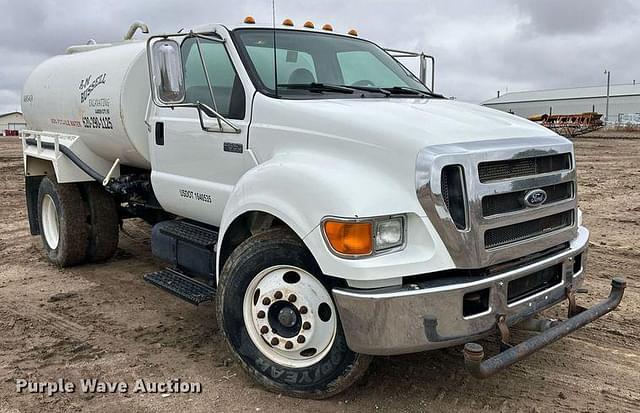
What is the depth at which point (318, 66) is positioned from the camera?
15.5ft

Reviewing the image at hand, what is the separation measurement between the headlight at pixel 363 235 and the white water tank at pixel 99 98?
9.58 feet

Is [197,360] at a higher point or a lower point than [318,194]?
lower

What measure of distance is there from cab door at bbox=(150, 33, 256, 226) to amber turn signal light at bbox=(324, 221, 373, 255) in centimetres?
121

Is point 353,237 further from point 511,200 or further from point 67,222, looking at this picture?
point 67,222

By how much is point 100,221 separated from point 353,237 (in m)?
4.57

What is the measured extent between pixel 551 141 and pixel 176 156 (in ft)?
9.47

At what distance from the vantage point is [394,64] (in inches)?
210

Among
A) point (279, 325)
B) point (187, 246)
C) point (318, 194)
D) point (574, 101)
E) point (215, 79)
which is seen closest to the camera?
point (318, 194)

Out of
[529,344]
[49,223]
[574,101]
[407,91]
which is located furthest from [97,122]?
[574,101]

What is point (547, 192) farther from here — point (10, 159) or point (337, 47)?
point (10, 159)

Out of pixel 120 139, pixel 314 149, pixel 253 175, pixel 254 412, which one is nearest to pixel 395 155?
pixel 314 149

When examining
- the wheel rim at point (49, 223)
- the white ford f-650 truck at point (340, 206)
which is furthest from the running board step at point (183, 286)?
the wheel rim at point (49, 223)

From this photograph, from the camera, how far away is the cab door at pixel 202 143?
4332 mm

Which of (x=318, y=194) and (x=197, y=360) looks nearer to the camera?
(x=318, y=194)
